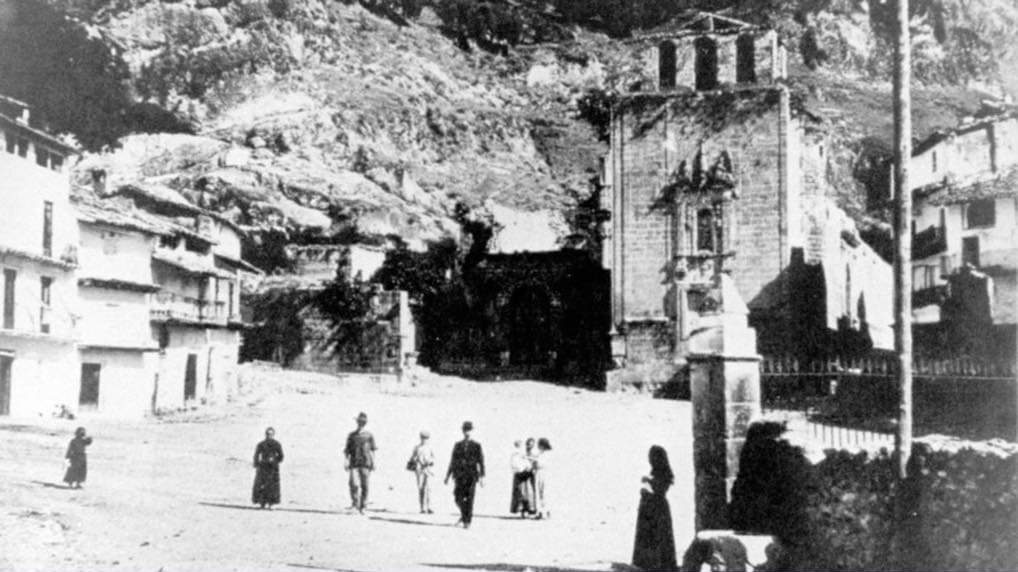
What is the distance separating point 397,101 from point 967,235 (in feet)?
142

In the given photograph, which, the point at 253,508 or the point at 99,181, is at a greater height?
the point at 99,181

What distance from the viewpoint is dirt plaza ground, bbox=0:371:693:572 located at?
43.2 ft

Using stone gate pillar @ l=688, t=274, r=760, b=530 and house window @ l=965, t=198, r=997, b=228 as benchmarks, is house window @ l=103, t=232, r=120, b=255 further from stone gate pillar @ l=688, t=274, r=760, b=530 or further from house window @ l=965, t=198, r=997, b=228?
house window @ l=965, t=198, r=997, b=228

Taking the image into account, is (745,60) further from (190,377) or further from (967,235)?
(190,377)

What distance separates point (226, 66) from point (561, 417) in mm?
42227

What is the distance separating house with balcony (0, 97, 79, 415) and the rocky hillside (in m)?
3.43

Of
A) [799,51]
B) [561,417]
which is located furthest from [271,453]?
[799,51]

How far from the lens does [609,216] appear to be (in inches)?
1678

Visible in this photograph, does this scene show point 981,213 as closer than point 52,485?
No

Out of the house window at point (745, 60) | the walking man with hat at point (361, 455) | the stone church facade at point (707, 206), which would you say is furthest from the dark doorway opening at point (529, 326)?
the walking man with hat at point (361, 455)

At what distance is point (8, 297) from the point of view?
20922mm

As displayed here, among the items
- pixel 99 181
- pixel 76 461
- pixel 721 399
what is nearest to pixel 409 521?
pixel 76 461

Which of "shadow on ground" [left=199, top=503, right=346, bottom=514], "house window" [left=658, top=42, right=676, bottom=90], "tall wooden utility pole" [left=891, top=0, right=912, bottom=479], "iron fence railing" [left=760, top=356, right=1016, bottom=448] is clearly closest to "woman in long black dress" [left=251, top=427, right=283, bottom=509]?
"shadow on ground" [left=199, top=503, right=346, bottom=514]

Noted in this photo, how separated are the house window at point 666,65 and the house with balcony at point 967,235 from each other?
10.3m
